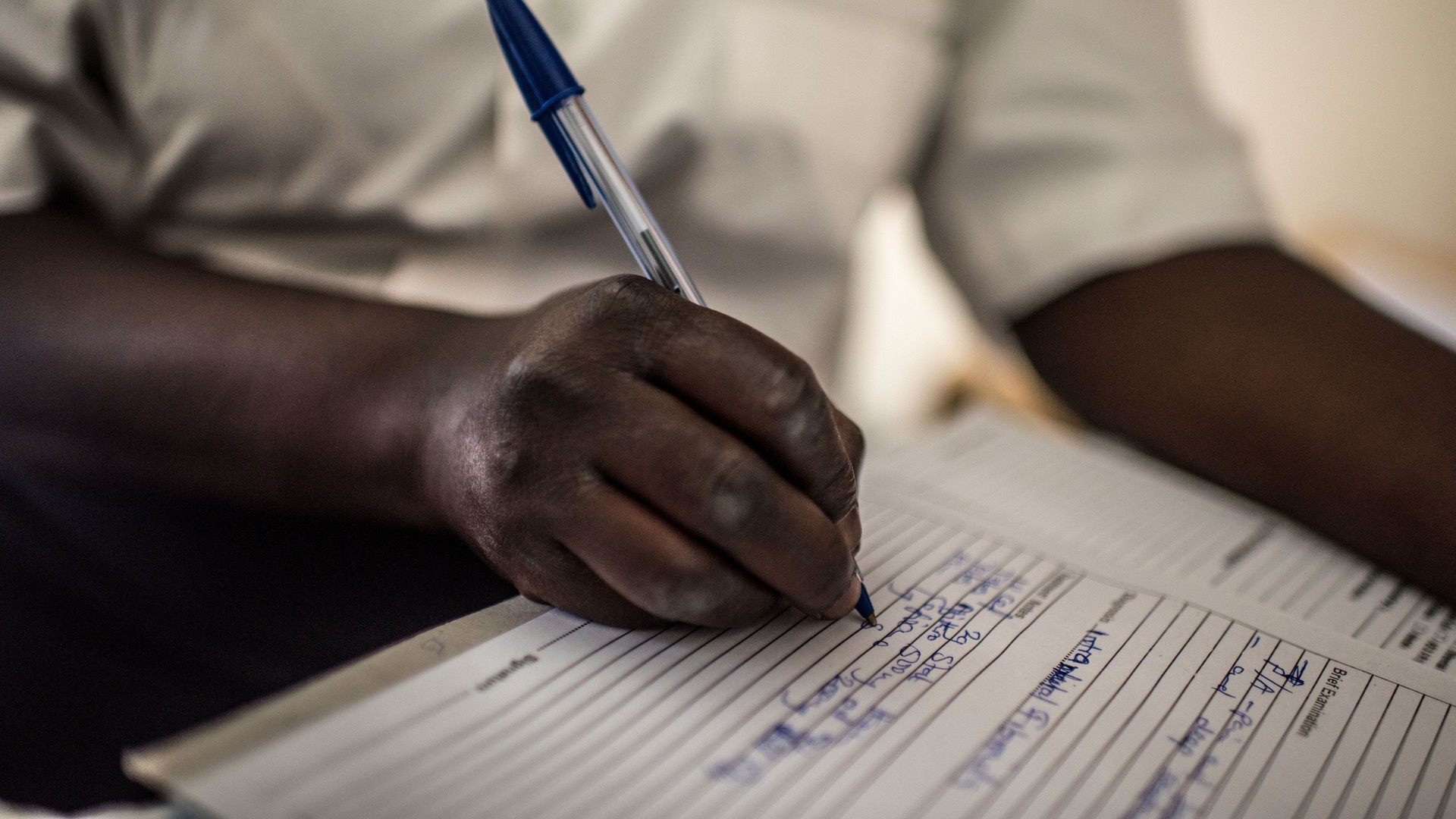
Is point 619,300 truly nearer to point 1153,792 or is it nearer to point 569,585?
point 569,585

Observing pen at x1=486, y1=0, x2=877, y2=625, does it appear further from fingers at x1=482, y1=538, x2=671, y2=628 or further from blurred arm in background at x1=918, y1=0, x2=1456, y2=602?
blurred arm in background at x1=918, y1=0, x2=1456, y2=602

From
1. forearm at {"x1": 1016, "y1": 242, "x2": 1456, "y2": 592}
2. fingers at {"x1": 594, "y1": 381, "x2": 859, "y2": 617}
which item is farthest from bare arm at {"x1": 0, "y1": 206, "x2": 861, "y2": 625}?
forearm at {"x1": 1016, "y1": 242, "x2": 1456, "y2": 592}

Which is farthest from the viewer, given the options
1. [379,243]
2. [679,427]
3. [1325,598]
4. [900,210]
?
[900,210]

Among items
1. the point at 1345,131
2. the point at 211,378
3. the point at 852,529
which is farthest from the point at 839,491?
the point at 1345,131

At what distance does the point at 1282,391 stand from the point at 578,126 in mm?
343

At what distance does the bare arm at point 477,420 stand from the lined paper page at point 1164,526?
154 mm

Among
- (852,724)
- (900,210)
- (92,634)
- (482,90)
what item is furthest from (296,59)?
(900,210)

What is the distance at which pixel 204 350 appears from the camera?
31 cm

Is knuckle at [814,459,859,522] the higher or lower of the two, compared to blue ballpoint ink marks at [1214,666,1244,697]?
higher

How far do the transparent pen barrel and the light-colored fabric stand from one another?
0.16 metres

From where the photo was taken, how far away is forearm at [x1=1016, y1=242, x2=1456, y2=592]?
0.35m

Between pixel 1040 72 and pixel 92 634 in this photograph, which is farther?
pixel 1040 72

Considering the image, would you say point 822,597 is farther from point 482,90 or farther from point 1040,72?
point 1040,72

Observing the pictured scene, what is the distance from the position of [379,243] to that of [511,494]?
27 cm
